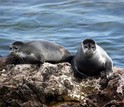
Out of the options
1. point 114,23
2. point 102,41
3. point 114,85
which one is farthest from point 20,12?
point 114,85

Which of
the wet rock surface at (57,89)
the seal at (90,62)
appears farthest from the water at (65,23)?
the wet rock surface at (57,89)

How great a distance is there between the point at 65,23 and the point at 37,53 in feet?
40.2

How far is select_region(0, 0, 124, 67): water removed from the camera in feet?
65.3

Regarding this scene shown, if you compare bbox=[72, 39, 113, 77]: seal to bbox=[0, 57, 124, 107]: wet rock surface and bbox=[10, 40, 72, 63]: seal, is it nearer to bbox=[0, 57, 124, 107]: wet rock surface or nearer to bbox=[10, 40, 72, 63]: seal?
bbox=[0, 57, 124, 107]: wet rock surface

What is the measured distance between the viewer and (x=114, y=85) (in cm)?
1003

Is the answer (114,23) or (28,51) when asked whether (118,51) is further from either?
(28,51)

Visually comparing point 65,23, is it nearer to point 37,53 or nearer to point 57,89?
point 37,53

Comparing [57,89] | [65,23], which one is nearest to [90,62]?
[57,89]

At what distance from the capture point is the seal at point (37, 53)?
11359mm

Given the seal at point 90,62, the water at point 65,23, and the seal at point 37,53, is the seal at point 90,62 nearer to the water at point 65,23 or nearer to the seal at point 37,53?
the seal at point 37,53

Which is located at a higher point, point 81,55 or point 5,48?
point 81,55

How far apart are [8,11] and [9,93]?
1575cm

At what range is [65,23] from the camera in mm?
23578

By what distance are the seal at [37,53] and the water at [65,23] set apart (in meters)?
5.41
